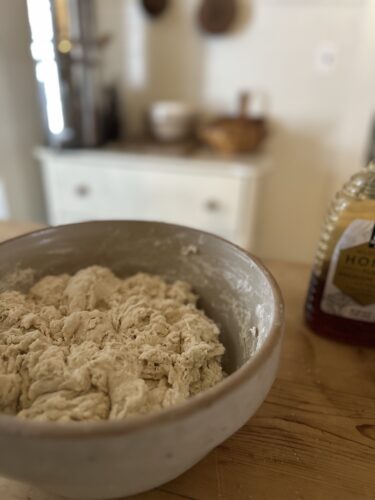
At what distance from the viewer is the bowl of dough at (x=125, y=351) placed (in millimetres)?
286

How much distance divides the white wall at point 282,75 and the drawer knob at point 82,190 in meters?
0.49

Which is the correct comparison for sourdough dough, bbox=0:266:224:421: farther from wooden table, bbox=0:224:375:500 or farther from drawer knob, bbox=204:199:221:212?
drawer knob, bbox=204:199:221:212

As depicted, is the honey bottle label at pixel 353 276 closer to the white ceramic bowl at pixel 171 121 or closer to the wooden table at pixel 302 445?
the wooden table at pixel 302 445

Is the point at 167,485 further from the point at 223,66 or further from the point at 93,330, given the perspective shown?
the point at 223,66

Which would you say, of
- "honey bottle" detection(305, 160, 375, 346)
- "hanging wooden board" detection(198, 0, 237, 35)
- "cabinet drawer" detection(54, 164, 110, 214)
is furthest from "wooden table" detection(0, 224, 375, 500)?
"hanging wooden board" detection(198, 0, 237, 35)

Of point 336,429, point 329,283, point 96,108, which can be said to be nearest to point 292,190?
point 96,108

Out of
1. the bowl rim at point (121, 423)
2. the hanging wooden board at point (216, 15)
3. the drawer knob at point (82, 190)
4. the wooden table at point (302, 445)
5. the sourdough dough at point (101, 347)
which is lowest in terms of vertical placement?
the drawer knob at point (82, 190)

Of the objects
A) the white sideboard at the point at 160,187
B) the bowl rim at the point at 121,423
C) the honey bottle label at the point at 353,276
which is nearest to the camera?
the bowl rim at the point at 121,423

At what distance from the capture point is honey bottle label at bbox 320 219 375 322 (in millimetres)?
520

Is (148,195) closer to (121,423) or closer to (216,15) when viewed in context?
(216,15)

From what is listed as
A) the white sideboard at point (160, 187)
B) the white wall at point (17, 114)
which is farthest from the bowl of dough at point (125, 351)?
the white wall at point (17, 114)

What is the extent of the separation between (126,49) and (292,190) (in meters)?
1.04

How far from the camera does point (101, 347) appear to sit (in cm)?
43

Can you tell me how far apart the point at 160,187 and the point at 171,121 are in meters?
0.32
